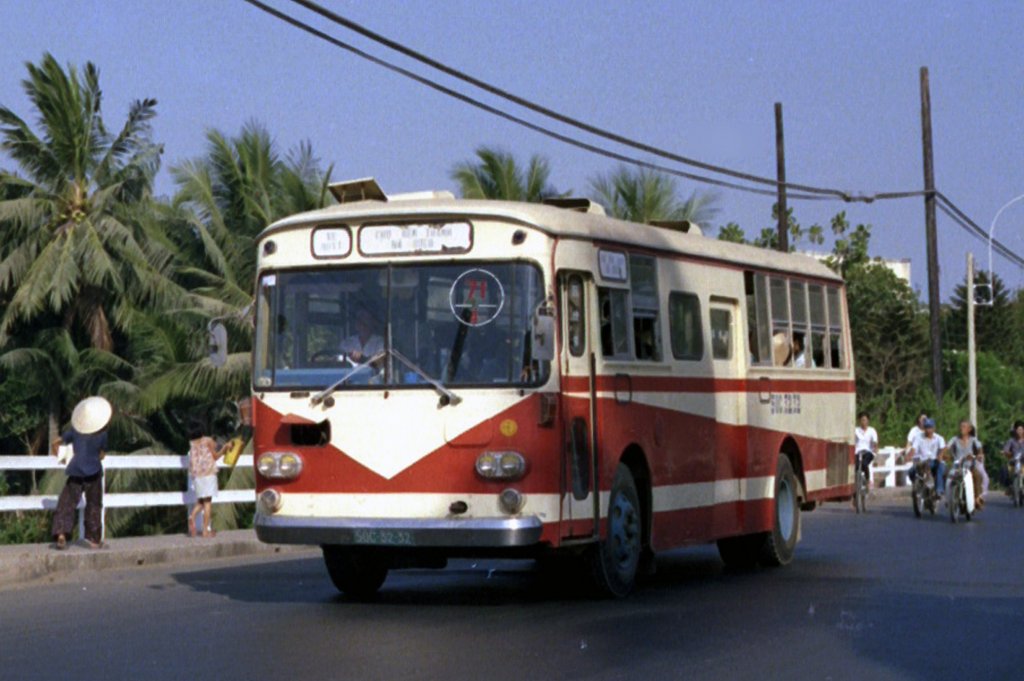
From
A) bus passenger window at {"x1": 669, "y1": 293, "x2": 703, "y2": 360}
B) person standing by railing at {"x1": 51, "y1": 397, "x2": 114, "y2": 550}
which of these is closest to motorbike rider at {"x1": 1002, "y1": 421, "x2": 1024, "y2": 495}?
bus passenger window at {"x1": 669, "y1": 293, "x2": 703, "y2": 360}

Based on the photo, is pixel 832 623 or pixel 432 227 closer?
Result: pixel 832 623

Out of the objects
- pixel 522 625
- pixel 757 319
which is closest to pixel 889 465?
pixel 757 319

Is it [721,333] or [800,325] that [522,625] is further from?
[800,325]

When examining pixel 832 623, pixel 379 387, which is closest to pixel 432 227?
pixel 379 387

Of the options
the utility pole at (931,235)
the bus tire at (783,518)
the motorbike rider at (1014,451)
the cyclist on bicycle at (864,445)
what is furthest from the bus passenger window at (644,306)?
the utility pole at (931,235)

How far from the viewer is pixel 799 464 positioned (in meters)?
18.9

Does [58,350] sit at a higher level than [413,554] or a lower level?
higher

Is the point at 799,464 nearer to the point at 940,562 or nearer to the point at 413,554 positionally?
the point at 940,562

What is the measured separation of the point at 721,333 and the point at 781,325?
1.80 m

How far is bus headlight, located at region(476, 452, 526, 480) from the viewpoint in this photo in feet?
43.2

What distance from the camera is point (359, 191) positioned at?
1505 cm

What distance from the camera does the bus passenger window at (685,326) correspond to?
51.1 ft

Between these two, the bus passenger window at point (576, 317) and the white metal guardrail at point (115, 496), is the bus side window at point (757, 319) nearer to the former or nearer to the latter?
the bus passenger window at point (576, 317)

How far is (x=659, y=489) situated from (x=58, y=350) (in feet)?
84.7
